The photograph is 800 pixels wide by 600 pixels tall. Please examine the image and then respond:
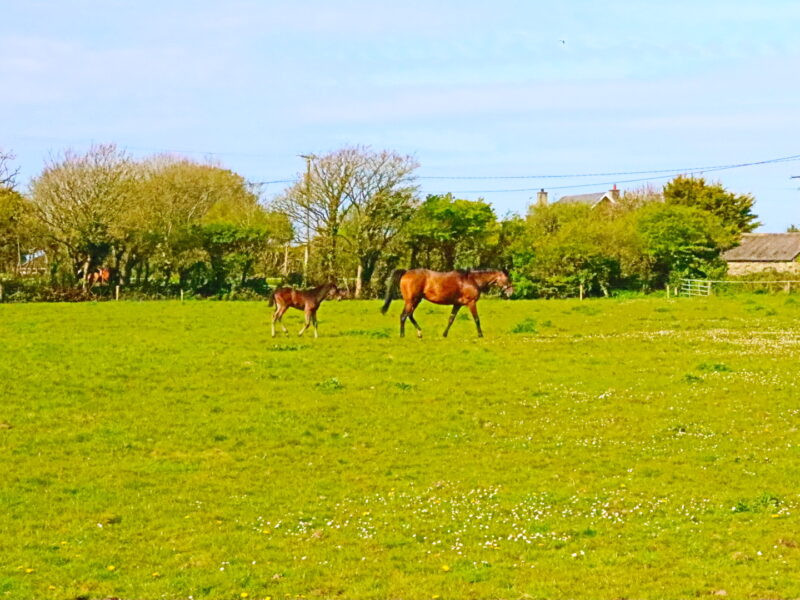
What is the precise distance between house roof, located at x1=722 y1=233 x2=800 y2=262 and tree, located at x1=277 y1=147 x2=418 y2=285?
4103 centimetres

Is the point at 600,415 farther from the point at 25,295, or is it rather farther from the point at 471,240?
the point at 471,240

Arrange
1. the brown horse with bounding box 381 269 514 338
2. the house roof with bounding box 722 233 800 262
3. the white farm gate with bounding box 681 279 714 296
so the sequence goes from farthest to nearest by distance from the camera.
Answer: the house roof with bounding box 722 233 800 262 → the white farm gate with bounding box 681 279 714 296 → the brown horse with bounding box 381 269 514 338

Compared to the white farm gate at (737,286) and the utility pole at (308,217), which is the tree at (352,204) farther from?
the white farm gate at (737,286)

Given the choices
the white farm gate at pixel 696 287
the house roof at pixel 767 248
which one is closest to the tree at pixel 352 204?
the white farm gate at pixel 696 287

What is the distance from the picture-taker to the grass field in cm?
984

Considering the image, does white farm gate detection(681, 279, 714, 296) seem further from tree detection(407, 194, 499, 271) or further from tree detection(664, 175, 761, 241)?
tree detection(664, 175, 761, 241)

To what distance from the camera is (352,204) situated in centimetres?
6656

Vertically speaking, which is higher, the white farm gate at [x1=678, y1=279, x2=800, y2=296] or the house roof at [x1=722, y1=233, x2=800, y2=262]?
the house roof at [x1=722, y1=233, x2=800, y2=262]

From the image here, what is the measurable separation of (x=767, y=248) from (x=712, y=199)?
24.7ft

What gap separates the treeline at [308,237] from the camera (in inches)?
2491

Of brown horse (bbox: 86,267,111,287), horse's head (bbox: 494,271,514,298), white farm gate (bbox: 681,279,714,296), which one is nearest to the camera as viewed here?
horse's head (bbox: 494,271,514,298)

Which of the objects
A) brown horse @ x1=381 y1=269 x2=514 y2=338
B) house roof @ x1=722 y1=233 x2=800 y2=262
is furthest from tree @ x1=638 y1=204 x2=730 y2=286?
brown horse @ x1=381 y1=269 x2=514 y2=338

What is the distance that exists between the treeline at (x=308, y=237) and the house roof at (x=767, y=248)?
63.9 feet

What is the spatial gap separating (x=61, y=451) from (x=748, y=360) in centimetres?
1679
